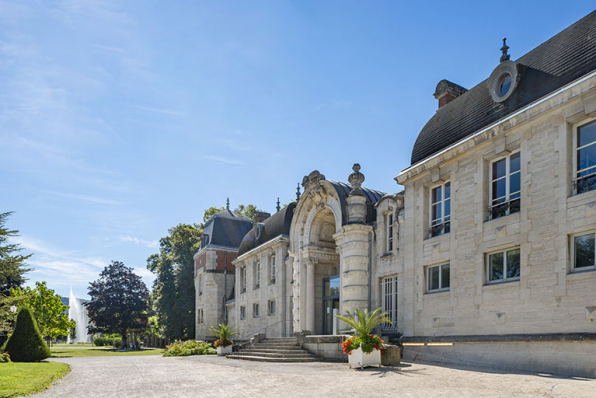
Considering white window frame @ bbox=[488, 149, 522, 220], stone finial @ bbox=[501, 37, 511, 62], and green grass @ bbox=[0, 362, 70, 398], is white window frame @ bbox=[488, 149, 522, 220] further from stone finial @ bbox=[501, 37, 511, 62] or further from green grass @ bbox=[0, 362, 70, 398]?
green grass @ bbox=[0, 362, 70, 398]

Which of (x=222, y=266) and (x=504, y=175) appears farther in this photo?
(x=222, y=266)

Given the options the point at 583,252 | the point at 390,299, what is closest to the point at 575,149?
the point at 583,252

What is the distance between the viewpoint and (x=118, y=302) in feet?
168

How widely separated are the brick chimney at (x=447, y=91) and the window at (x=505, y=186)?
5.68 metres

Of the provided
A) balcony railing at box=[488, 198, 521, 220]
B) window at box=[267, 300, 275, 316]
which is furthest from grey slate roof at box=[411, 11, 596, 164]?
window at box=[267, 300, 275, 316]

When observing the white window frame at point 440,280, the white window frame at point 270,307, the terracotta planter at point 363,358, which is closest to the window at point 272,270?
the white window frame at point 270,307

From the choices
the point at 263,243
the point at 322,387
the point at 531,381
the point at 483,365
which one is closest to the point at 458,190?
the point at 483,365

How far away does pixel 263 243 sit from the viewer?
3259cm

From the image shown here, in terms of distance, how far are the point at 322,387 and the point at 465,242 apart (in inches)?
321

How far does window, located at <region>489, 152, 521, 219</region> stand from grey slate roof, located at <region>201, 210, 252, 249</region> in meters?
28.5

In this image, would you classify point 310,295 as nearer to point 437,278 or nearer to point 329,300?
point 329,300

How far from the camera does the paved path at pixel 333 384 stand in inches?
375

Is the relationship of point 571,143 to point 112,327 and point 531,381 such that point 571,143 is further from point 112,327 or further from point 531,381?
point 112,327

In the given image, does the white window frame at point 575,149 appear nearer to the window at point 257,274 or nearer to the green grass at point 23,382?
the green grass at point 23,382
